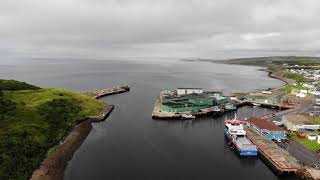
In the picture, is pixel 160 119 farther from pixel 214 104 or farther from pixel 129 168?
pixel 129 168

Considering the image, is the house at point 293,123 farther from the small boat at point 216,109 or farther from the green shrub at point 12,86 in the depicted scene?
the green shrub at point 12,86

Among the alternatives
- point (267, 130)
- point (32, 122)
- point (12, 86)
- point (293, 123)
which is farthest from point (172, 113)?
point (12, 86)

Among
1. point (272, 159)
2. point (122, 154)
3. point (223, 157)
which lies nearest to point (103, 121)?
point (122, 154)

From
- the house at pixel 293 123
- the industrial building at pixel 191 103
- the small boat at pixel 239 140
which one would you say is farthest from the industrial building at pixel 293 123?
the industrial building at pixel 191 103

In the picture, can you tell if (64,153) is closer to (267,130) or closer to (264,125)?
(267,130)

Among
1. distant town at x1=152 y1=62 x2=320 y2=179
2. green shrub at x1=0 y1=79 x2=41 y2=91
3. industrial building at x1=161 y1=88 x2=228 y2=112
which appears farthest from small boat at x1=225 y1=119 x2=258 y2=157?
green shrub at x1=0 y1=79 x2=41 y2=91
